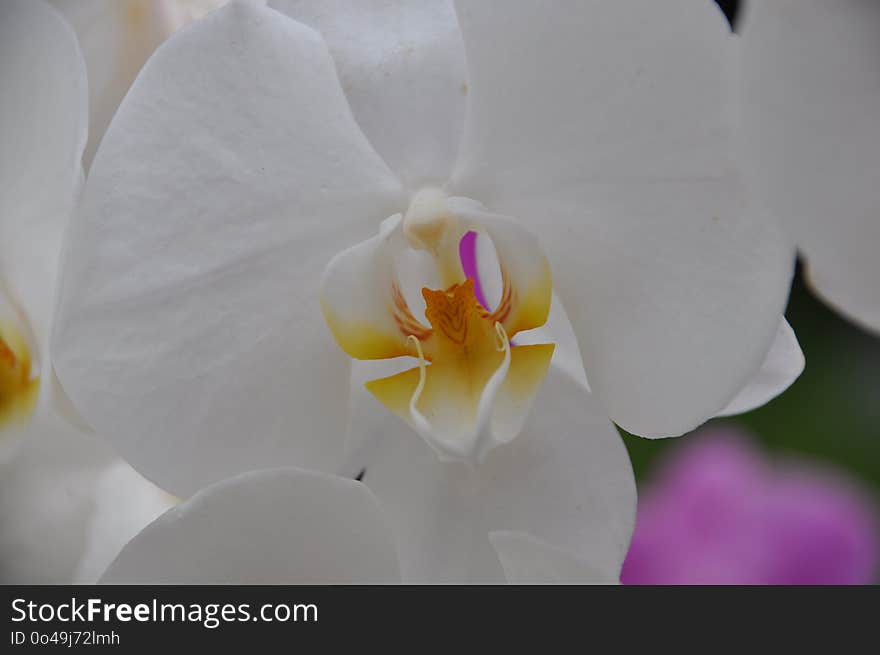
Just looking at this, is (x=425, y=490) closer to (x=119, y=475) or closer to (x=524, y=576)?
(x=524, y=576)

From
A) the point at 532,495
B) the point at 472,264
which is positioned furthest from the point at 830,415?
the point at 532,495

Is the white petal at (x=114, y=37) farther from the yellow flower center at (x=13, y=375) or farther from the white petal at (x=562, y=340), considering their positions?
the white petal at (x=562, y=340)

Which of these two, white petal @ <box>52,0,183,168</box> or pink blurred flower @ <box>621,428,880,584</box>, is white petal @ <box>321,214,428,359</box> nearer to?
white petal @ <box>52,0,183,168</box>

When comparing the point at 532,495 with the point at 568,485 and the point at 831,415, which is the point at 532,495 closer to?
the point at 568,485

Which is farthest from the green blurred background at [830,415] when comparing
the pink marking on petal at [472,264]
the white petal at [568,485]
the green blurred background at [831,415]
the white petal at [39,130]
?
the white petal at [39,130]

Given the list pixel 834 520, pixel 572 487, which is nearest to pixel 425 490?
pixel 572 487

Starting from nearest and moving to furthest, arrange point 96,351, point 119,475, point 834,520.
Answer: point 96,351 < point 119,475 < point 834,520
